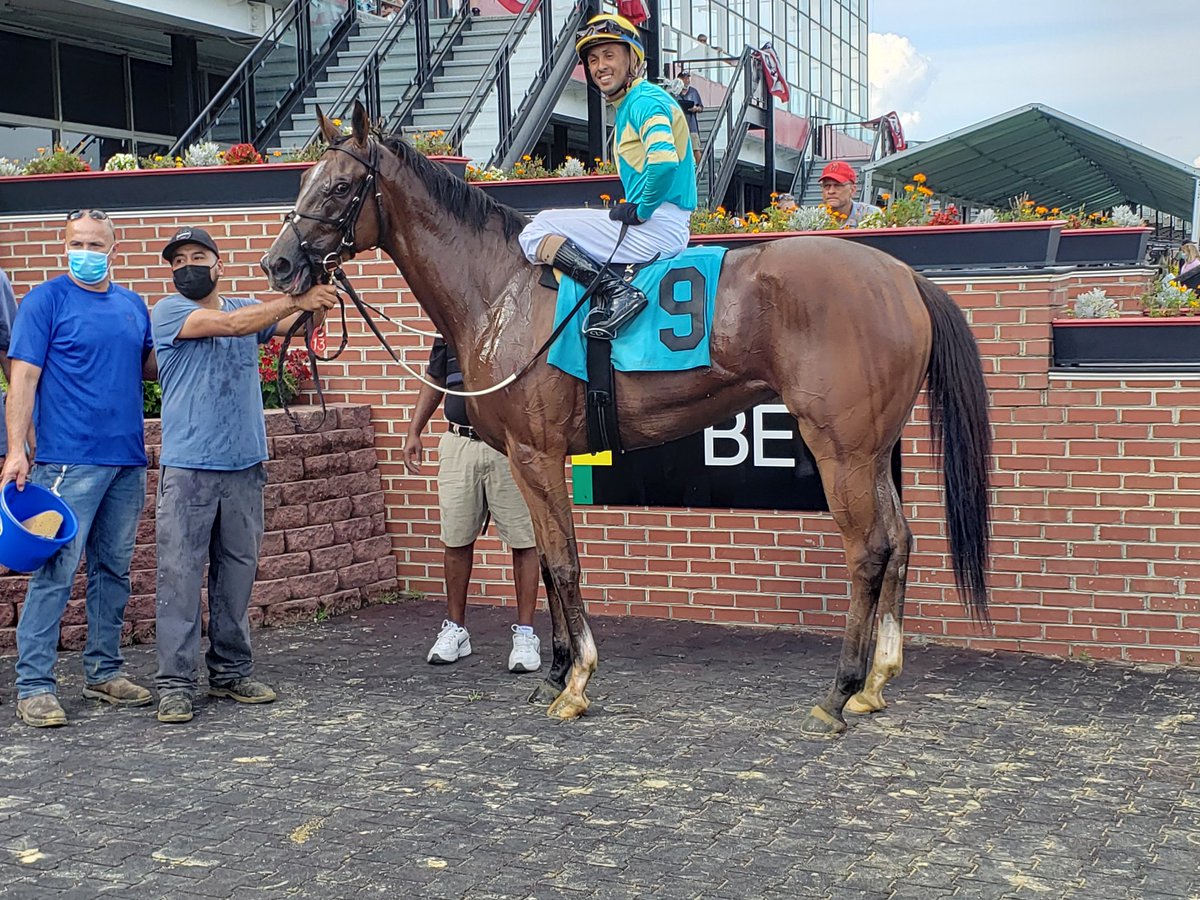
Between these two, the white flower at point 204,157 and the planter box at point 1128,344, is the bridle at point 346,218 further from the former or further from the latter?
the planter box at point 1128,344

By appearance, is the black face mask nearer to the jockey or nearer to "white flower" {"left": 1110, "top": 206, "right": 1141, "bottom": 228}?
the jockey

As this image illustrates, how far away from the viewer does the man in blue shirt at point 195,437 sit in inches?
225

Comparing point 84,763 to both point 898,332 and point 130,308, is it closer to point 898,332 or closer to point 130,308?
point 130,308

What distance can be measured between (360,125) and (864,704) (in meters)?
3.31

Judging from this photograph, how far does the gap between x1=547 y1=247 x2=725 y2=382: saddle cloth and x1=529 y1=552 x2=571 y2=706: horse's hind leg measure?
3.16 feet

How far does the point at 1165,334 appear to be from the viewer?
21.1 ft

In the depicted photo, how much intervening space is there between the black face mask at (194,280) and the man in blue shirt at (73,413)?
1.19 feet

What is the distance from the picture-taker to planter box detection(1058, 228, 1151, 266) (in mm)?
10891

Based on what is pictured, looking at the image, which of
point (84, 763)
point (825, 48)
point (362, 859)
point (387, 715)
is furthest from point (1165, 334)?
point (825, 48)

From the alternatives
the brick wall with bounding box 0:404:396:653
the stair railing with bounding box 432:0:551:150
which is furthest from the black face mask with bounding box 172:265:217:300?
the stair railing with bounding box 432:0:551:150

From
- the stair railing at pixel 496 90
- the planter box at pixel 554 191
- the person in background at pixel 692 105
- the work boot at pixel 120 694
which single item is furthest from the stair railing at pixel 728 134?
the work boot at pixel 120 694

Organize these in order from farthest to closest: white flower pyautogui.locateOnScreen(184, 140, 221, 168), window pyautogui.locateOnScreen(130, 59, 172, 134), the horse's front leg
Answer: window pyautogui.locateOnScreen(130, 59, 172, 134), white flower pyautogui.locateOnScreen(184, 140, 221, 168), the horse's front leg

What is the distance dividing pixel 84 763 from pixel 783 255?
3492 millimetres

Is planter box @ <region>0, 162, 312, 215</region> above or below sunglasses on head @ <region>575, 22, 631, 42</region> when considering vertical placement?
below
